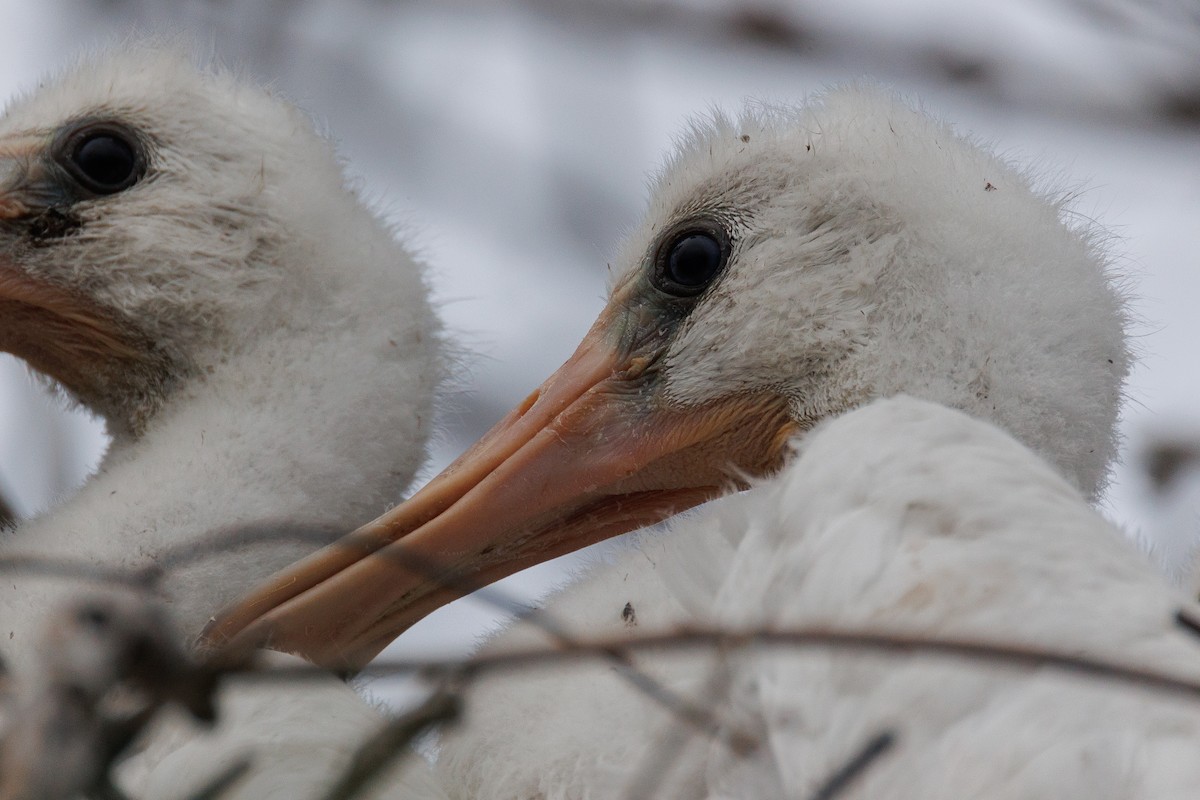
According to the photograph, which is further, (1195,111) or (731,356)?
(731,356)

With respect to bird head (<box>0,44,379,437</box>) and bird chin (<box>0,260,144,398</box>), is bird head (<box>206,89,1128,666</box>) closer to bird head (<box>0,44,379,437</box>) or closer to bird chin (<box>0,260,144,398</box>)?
bird head (<box>0,44,379,437</box>)

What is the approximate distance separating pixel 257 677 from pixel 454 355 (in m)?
2.35

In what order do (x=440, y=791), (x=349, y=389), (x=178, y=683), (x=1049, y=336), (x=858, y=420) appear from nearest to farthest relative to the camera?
(x=178, y=683)
(x=858, y=420)
(x=440, y=791)
(x=1049, y=336)
(x=349, y=389)

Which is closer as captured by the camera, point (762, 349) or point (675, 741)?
point (675, 741)

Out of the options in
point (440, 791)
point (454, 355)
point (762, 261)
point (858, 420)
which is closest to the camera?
point (858, 420)

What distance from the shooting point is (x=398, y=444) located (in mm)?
3289

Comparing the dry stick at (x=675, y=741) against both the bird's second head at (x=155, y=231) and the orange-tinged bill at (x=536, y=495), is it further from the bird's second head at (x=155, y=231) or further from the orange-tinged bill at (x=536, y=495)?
the bird's second head at (x=155, y=231)

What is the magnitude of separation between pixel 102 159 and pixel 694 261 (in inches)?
50.5

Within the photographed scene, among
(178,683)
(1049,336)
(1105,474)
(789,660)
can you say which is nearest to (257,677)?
(178,683)

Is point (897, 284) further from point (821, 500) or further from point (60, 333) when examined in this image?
point (60, 333)

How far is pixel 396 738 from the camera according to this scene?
1.26 m

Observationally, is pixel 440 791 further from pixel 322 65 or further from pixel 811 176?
pixel 322 65

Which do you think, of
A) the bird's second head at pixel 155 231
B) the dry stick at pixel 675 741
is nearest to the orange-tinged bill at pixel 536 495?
the bird's second head at pixel 155 231

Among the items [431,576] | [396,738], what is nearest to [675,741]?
[396,738]
